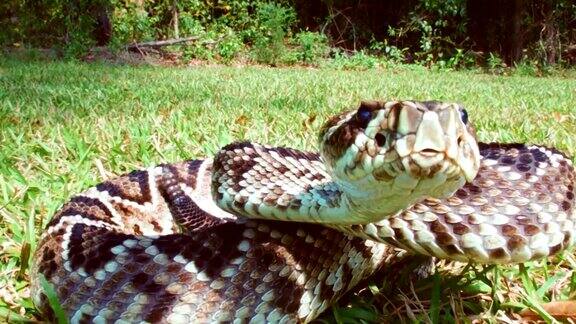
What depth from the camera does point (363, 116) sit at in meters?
1.60

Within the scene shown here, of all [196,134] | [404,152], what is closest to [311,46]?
[196,134]

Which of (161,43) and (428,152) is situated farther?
(161,43)

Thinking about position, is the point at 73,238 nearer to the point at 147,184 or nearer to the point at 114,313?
the point at 114,313

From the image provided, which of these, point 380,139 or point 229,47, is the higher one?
point 380,139

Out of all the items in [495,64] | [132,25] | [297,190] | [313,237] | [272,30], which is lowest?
[495,64]

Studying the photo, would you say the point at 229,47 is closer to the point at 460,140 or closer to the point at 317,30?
the point at 317,30

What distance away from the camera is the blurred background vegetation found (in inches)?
552

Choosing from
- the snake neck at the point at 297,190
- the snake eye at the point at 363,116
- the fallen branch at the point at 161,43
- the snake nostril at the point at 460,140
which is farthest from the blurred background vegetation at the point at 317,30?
the snake nostril at the point at 460,140

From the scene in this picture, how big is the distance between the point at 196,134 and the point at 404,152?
3076 mm

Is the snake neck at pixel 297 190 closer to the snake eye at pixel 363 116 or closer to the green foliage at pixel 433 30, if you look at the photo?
the snake eye at pixel 363 116

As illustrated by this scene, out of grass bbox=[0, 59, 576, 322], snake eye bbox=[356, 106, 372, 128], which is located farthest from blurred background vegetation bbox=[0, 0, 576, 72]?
snake eye bbox=[356, 106, 372, 128]

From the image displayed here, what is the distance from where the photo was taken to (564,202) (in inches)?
79.2

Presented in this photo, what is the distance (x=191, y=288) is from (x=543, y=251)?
3.21 feet

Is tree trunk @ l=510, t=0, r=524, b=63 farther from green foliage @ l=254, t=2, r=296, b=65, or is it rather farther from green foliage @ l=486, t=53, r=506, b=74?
green foliage @ l=254, t=2, r=296, b=65
